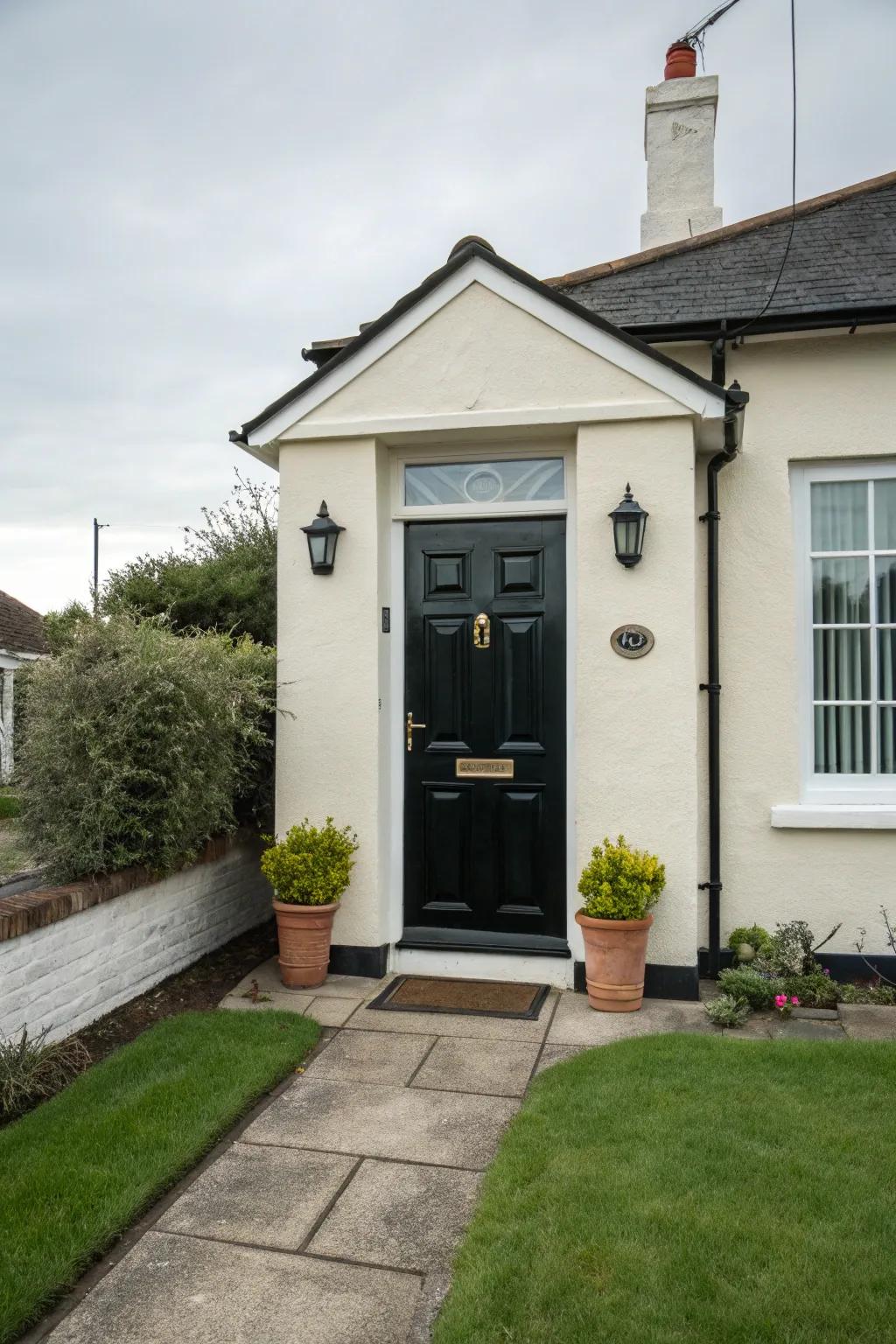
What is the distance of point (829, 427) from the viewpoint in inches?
220

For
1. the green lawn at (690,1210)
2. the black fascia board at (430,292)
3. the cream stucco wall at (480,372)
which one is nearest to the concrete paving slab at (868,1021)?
the green lawn at (690,1210)

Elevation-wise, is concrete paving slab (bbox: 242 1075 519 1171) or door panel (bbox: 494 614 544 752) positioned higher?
door panel (bbox: 494 614 544 752)

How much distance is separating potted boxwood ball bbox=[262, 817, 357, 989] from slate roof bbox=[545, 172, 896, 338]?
12.2ft

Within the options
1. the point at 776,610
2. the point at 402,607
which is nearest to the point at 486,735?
the point at 402,607

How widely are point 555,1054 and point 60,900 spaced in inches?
98.8

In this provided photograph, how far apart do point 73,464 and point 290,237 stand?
944 centimetres

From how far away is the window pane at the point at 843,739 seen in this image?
18.6ft

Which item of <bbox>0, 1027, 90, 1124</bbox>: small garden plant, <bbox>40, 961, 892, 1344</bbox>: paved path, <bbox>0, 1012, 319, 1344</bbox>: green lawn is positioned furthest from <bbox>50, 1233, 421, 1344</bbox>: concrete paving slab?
<bbox>0, 1027, 90, 1124</bbox>: small garden plant

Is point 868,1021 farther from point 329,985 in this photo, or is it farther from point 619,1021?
point 329,985

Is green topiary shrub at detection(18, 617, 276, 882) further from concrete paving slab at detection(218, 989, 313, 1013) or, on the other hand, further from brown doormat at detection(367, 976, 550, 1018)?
brown doormat at detection(367, 976, 550, 1018)

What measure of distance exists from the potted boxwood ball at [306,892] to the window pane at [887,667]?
11.1 feet

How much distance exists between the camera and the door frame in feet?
18.4

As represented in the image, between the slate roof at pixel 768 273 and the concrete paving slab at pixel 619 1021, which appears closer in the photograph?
the concrete paving slab at pixel 619 1021

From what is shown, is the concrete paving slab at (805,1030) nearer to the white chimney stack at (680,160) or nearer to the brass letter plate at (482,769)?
the brass letter plate at (482,769)
